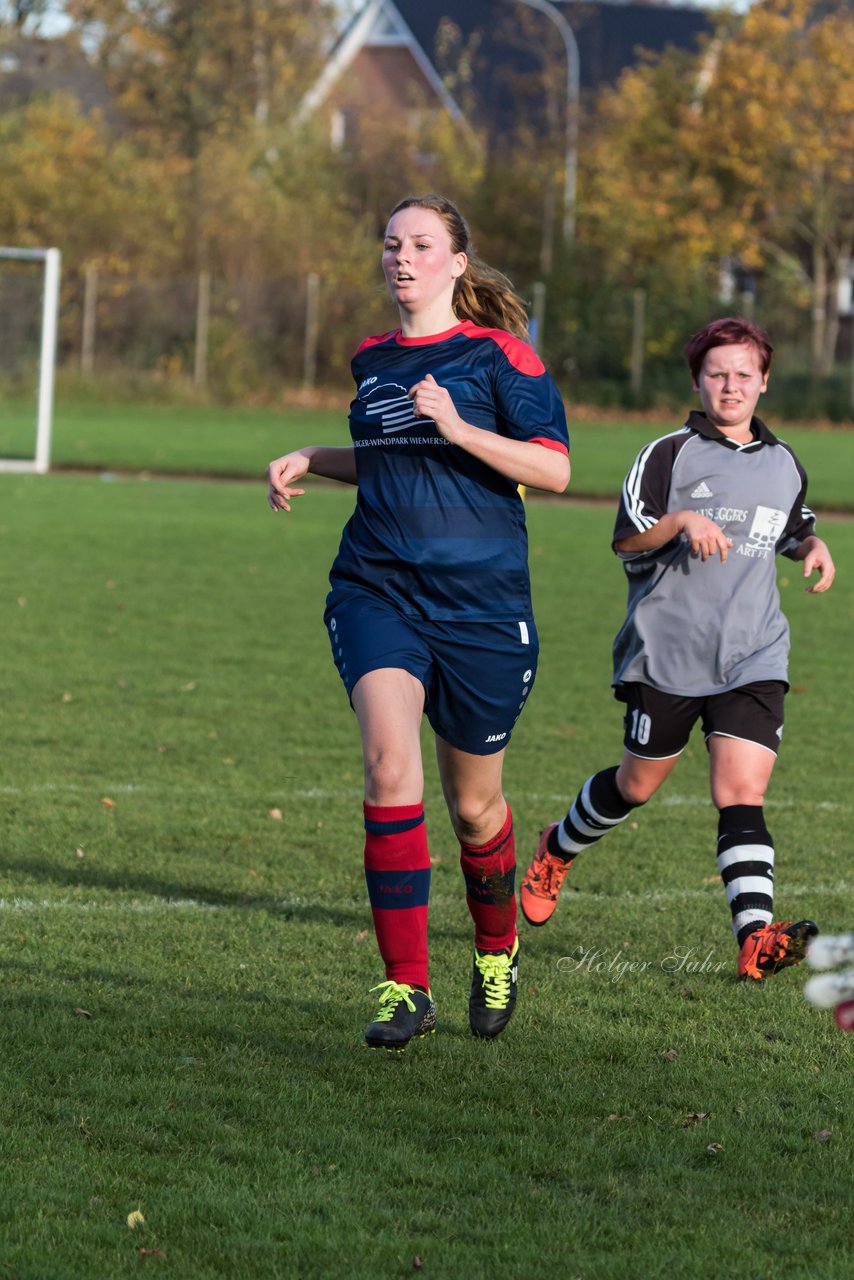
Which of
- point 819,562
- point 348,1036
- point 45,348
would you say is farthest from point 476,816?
point 45,348

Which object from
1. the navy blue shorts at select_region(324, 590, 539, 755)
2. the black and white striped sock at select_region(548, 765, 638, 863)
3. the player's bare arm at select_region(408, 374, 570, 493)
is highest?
the player's bare arm at select_region(408, 374, 570, 493)

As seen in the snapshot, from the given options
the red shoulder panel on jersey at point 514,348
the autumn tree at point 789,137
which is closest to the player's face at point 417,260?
the red shoulder panel on jersey at point 514,348

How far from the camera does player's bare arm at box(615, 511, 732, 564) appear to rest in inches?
196

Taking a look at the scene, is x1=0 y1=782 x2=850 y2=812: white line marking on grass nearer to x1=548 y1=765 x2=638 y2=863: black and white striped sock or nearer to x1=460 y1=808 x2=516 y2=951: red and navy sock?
x1=548 y1=765 x2=638 y2=863: black and white striped sock

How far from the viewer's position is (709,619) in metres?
5.26

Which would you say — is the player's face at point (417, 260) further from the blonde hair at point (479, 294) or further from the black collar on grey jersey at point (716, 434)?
the black collar on grey jersey at point (716, 434)

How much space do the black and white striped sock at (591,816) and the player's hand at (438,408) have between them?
1.72m

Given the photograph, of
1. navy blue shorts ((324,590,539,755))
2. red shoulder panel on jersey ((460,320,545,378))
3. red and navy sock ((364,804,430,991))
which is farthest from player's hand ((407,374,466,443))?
red and navy sock ((364,804,430,991))

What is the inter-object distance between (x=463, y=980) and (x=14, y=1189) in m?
1.86

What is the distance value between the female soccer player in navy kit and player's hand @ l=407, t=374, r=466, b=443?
81 millimetres

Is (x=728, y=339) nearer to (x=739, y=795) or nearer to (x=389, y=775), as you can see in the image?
(x=739, y=795)

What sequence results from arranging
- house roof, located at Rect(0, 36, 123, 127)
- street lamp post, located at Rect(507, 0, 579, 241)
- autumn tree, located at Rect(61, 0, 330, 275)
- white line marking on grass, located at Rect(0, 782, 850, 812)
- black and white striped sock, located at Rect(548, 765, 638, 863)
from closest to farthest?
1. black and white striped sock, located at Rect(548, 765, 638, 863)
2. white line marking on grass, located at Rect(0, 782, 850, 812)
3. street lamp post, located at Rect(507, 0, 579, 241)
4. house roof, located at Rect(0, 36, 123, 127)
5. autumn tree, located at Rect(61, 0, 330, 275)

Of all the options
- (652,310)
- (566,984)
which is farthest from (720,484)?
(652,310)

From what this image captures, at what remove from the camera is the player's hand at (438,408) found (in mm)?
4234
